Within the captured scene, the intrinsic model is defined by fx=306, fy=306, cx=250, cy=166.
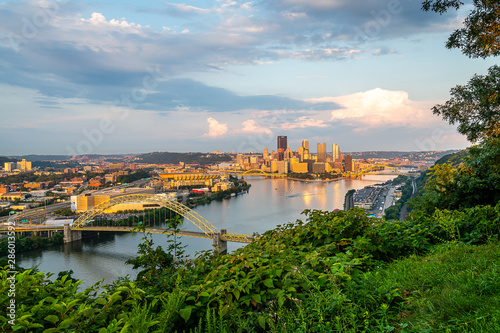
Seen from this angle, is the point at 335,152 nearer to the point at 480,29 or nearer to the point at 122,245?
the point at 122,245

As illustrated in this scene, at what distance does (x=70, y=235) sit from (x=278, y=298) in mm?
21233

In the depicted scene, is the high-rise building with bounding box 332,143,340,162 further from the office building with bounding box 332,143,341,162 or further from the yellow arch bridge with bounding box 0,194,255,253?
the yellow arch bridge with bounding box 0,194,255,253

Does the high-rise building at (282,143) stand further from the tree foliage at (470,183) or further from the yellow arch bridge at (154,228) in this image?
the tree foliage at (470,183)

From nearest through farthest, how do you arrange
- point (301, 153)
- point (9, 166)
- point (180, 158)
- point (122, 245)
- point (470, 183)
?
point (470, 183), point (122, 245), point (9, 166), point (301, 153), point (180, 158)

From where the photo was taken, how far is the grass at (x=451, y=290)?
0.95 meters

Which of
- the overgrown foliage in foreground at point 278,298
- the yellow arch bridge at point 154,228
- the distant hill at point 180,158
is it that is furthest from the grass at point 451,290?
the distant hill at point 180,158

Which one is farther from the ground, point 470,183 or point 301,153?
point 301,153

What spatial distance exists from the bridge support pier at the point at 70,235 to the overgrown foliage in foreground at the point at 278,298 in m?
20.1

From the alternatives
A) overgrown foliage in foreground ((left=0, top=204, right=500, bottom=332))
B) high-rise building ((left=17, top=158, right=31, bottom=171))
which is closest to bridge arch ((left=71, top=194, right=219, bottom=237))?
overgrown foliage in foreground ((left=0, top=204, right=500, bottom=332))

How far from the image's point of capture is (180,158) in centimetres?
7306

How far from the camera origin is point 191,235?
16.4 metres

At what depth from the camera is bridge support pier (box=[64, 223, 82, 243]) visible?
18.5 metres

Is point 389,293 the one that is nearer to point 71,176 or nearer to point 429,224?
point 429,224

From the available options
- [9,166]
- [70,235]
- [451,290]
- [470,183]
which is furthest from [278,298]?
[9,166]
